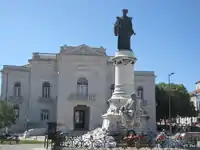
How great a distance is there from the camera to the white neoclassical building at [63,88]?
178 ft

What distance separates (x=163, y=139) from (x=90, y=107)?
32867 millimetres

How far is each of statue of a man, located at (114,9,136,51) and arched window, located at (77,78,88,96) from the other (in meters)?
26.3

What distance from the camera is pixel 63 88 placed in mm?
54312

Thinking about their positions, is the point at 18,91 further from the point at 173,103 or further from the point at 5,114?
the point at 173,103

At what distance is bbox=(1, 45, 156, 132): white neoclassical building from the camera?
54188 millimetres

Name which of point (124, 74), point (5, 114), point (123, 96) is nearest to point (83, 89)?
point (5, 114)

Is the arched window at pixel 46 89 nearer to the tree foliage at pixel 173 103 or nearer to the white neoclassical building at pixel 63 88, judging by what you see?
the white neoclassical building at pixel 63 88

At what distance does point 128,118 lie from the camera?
25469 mm

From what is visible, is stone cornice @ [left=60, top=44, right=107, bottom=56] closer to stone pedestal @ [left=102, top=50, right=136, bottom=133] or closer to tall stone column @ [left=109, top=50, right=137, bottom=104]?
stone pedestal @ [left=102, top=50, right=136, bottom=133]

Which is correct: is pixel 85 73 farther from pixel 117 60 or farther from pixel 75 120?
pixel 117 60

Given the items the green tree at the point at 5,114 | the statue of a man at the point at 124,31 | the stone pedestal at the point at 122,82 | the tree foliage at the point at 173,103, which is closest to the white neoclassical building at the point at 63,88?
the green tree at the point at 5,114

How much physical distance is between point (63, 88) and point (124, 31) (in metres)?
26.4

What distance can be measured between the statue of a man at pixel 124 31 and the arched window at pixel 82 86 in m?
26.3

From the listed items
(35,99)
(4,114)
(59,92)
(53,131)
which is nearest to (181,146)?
(53,131)
